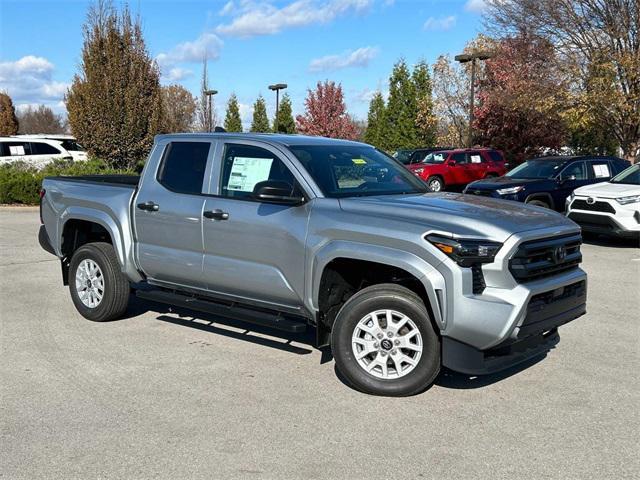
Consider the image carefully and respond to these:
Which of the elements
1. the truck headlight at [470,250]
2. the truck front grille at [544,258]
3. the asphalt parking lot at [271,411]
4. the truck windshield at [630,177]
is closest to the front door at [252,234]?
the asphalt parking lot at [271,411]

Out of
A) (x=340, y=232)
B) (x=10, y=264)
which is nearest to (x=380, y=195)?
(x=340, y=232)

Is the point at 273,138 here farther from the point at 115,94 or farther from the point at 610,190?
the point at 115,94

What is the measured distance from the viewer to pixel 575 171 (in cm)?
1462

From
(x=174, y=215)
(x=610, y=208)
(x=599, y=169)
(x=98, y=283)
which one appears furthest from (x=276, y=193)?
(x=599, y=169)

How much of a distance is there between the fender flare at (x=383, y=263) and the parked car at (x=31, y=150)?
19.3 m

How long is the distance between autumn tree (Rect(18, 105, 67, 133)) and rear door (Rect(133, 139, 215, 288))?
77084 millimetres

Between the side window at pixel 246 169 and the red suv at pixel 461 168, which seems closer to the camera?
the side window at pixel 246 169

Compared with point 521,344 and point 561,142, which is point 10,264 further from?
point 561,142

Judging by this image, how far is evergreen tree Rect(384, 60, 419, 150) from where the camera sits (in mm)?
41109

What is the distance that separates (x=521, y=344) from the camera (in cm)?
452

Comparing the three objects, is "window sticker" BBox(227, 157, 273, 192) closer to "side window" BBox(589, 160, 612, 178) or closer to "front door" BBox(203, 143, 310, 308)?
"front door" BBox(203, 143, 310, 308)

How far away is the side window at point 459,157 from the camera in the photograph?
81.9 feet

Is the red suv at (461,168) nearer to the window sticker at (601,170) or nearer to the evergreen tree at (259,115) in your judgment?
the window sticker at (601,170)

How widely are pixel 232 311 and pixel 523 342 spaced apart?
2.30 meters
